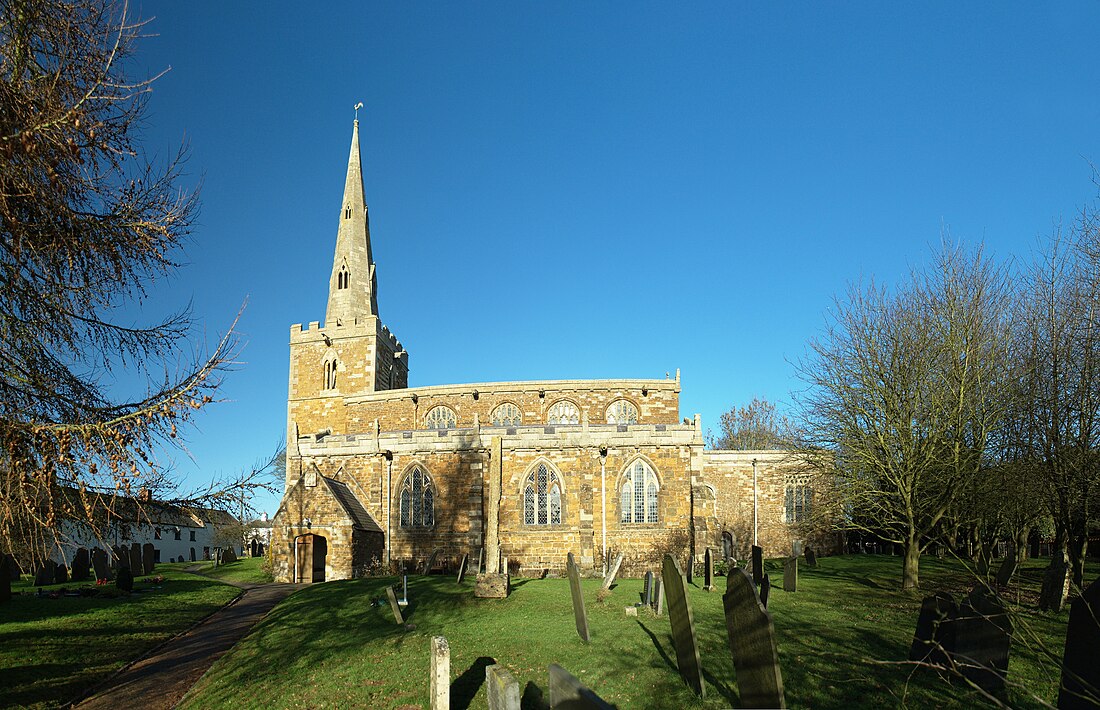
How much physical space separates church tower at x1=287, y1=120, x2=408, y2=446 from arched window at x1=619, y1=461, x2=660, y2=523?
60.1 ft

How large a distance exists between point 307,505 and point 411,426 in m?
12.4

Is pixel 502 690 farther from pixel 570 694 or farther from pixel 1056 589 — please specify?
pixel 1056 589

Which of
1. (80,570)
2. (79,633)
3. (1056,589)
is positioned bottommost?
(80,570)

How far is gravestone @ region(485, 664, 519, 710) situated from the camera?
6.93 meters

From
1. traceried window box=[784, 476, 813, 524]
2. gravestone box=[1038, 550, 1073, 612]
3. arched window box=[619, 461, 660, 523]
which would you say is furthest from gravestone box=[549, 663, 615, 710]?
traceried window box=[784, 476, 813, 524]

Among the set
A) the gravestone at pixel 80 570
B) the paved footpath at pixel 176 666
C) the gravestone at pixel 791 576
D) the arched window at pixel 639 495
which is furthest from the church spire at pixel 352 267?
the gravestone at pixel 791 576

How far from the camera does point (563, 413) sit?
36.4m

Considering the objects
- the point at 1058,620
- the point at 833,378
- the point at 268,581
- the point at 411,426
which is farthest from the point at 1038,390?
the point at 411,426

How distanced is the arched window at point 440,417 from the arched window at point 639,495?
13506mm

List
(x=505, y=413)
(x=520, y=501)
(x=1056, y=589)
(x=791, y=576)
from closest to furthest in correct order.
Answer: (x=1056, y=589)
(x=791, y=576)
(x=520, y=501)
(x=505, y=413)

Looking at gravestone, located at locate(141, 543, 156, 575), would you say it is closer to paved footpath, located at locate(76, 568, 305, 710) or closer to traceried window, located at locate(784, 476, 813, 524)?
paved footpath, located at locate(76, 568, 305, 710)

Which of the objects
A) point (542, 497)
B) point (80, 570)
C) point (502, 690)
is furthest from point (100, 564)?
point (502, 690)

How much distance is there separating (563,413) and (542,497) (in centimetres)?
1037

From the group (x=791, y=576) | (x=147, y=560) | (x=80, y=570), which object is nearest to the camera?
(x=791, y=576)
